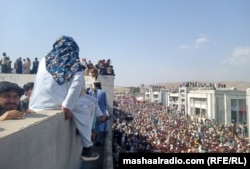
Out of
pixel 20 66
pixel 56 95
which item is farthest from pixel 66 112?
pixel 20 66

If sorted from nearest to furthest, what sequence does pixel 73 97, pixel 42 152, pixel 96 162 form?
pixel 42 152
pixel 73 97
pixel 96 162

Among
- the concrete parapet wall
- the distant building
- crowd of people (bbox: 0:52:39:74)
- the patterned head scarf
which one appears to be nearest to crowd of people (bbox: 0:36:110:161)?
the patterned head scarf

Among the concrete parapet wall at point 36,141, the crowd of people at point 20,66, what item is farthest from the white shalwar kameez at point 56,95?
the crowd of people at point 20,66

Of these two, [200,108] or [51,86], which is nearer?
[51,86]

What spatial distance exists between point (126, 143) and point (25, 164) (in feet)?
47.9

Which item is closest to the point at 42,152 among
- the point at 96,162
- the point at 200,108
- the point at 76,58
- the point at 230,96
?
the point at 76,58

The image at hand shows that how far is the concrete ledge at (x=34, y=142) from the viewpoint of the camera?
1.10 m

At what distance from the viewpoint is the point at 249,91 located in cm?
2989

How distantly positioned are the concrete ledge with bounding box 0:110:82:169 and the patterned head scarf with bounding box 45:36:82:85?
0.47 m

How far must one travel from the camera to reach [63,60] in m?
2.63

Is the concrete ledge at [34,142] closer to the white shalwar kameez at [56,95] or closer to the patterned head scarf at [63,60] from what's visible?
the white shalwar kameez at [56,95]

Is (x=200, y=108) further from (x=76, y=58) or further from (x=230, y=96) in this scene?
(x=76, y=58)

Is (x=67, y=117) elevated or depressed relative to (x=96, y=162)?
elevated

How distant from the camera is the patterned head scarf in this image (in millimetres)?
2584
